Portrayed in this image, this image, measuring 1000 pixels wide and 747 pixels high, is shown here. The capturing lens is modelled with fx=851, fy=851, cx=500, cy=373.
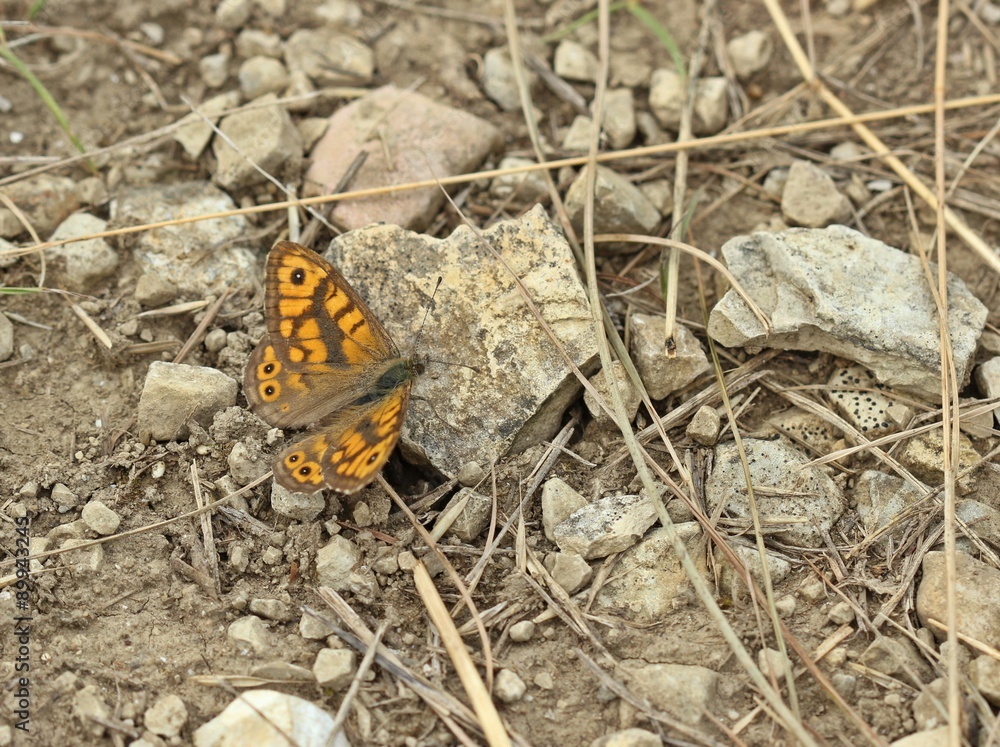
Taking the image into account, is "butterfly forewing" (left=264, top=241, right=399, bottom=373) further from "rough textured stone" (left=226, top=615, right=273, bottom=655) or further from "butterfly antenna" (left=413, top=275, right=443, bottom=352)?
"rough textured stone" (left=226, top=615, right=273, bottom=655)

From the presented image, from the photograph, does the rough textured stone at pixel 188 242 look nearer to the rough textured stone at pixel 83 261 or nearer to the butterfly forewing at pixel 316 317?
the rough textured stone at pixel 83 261

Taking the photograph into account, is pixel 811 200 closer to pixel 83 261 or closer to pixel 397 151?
pixel 397 151

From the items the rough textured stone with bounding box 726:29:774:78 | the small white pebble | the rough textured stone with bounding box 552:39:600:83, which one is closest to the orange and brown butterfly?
the small white pebble

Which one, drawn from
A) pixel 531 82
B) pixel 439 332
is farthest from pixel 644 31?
pixel 439 332

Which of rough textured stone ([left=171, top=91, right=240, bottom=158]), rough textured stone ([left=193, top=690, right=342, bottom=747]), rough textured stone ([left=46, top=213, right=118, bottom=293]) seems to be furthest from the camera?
rough textured stone ([left=171, top=91, right=240, bottom=158])

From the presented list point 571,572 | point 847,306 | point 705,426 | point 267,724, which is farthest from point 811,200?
point 267,724

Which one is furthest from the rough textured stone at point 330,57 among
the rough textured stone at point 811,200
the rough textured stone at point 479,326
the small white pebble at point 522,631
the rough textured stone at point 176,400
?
the small white pebble at point 522,631

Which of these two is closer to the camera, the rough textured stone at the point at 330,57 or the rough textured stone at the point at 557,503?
the rough textured stone at the point at 557,503
